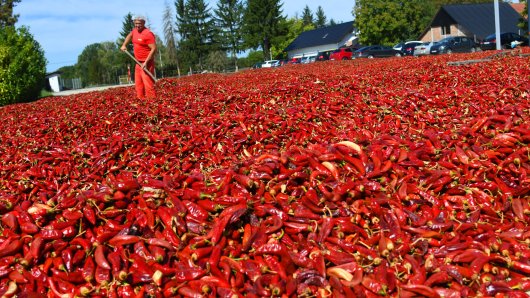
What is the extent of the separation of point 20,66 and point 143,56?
9694 millimetres

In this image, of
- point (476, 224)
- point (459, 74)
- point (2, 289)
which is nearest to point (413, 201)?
point (476, 224)

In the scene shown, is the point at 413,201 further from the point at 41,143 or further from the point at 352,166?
the point at 41,143

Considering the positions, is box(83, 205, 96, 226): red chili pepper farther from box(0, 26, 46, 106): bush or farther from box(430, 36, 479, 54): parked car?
Result: box(430, 36, 479, 54): parked car

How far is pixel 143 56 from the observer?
10.1m

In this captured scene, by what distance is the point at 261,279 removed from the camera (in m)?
2.36

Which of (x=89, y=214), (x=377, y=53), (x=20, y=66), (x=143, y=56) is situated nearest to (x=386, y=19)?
(x=377, y=53)

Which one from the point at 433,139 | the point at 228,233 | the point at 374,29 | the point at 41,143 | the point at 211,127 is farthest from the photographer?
the point at 374,29

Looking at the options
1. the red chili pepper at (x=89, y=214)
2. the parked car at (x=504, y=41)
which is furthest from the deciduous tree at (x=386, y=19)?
the red chili pepper at (x=89, y=214)

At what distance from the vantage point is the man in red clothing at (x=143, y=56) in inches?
380

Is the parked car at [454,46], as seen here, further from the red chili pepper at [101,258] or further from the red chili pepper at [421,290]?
the red chili pepper at [101,258]

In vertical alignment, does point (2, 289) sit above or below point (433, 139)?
below

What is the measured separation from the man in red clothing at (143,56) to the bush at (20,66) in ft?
27.8

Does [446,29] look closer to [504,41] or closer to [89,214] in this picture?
[504,41]

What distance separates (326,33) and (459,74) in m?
71.5
